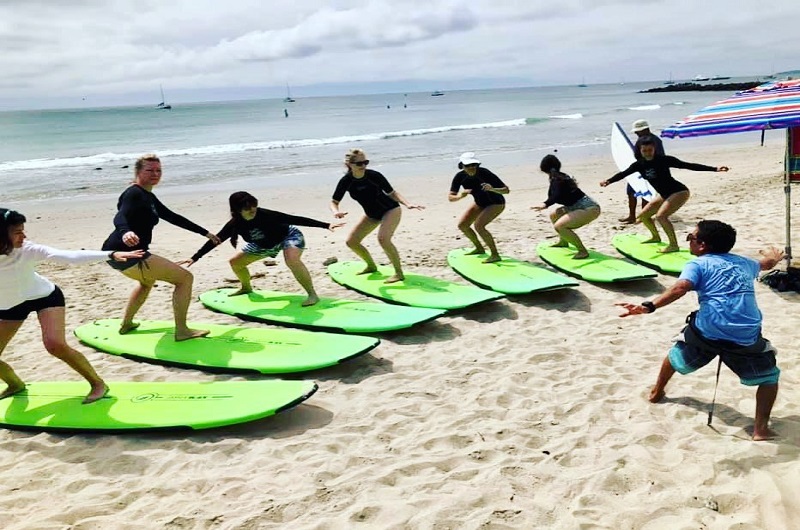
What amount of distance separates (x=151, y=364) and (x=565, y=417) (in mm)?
3902

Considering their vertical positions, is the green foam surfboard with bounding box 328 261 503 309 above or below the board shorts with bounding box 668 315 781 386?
below

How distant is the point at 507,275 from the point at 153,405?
456 cm

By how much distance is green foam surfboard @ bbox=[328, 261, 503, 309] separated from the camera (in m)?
6.77

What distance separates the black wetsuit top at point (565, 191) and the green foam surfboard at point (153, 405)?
15.8 feet

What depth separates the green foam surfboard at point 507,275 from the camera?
23.0ft

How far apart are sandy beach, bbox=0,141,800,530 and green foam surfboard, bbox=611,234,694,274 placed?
0.74m

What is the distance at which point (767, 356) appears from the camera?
3.77 metres

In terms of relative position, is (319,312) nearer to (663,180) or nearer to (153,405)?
(153,405)

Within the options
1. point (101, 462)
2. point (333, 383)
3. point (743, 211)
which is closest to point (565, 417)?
point (333, 383)

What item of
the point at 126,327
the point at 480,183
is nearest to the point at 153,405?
the point at 126,327

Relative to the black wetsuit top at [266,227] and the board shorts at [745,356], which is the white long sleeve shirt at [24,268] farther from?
the board shorts at [745,356]

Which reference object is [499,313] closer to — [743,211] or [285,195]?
[743,211]

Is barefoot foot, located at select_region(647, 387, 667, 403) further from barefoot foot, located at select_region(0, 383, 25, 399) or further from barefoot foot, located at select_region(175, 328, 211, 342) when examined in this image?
barefoot foot, located at select_region(0, 383, 25, 399)

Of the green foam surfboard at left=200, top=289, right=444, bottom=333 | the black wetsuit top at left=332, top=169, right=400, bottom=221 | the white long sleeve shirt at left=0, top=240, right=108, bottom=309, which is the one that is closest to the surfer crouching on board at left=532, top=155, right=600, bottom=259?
the black wetsuit top at left=332, top=169, right=400, bottom=221
